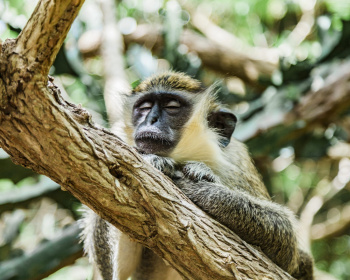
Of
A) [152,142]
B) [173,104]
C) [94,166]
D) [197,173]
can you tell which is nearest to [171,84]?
[173,104]

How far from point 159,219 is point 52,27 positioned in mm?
1067

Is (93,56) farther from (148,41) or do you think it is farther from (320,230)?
(320,230)

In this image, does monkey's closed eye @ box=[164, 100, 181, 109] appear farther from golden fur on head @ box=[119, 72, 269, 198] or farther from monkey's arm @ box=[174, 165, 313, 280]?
monkey's arm @ box=[174, 165, 313, 280]

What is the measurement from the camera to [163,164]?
2.70 meters

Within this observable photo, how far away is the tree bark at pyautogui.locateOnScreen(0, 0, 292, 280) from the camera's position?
5.57 ft

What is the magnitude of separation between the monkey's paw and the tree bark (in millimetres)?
323

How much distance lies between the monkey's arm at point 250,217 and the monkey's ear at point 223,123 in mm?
615

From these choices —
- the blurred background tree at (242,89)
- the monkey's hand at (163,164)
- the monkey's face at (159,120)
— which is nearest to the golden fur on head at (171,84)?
the monkey's face at (159,120)

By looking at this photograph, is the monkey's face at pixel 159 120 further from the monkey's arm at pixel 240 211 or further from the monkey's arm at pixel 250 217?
the monkey's arm at pixel 250 217

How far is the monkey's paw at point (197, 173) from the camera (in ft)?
8.98

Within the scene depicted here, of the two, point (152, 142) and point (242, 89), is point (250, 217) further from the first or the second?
point (242, 89)

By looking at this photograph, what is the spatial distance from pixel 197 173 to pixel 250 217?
0.43 meters

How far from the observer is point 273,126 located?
6.00 meters

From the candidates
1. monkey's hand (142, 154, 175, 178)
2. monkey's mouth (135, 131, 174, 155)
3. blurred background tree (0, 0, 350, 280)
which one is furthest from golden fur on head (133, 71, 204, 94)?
blurred background tree (0, 0, 350, 280)
